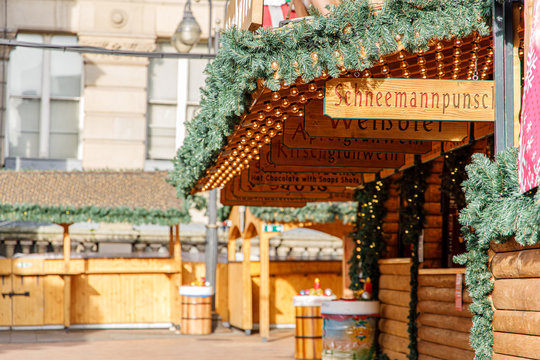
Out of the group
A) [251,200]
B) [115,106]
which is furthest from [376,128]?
[115,106]

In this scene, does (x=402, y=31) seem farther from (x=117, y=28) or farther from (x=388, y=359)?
(x=117, y=28)

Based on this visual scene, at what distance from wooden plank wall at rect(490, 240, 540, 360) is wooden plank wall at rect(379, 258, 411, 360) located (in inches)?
204

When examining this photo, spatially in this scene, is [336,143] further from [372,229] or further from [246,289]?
[246,289]

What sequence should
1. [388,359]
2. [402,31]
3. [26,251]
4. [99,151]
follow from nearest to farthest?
[402,31]
[388,359]
[26,251]
[99,151]

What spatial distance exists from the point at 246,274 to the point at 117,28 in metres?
8.75

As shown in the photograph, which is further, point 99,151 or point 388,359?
point 99,151

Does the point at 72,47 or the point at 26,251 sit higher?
the point at 72,47

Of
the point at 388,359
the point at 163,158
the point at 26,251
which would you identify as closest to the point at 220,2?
the point at 163,158

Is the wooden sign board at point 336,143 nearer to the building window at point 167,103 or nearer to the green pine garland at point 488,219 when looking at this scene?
the green pine garland at point 488,219

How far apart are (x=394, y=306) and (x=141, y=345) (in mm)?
6032

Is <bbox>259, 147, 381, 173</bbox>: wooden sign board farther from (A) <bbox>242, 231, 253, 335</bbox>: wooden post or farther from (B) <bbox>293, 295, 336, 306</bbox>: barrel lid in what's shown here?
(A) <bbox>242, 231, 253, 335</bbox>: wooden post

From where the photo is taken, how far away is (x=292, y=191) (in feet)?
39.1

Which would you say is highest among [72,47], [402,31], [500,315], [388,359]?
[72,47]

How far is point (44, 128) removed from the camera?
23.0 meters
